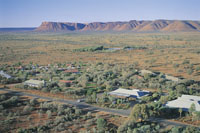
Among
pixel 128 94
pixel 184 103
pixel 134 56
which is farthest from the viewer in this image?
pixel 134 56

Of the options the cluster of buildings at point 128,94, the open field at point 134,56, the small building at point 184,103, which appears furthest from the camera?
the open field at point 134,56

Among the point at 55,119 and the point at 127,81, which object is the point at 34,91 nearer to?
the point at 55,119

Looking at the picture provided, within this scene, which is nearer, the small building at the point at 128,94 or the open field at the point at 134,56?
the small building at the point at 128,94

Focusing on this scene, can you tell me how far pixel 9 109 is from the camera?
27.3 meters

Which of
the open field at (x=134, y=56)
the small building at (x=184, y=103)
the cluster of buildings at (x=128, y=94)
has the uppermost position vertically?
the small building at (x=184, y=103)

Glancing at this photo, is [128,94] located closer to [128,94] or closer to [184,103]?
[128,94]

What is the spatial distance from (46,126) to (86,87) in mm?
16353

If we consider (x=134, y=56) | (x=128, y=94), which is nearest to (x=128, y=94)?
(x=128, y=94)

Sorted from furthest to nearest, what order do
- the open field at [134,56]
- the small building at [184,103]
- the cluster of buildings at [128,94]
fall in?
the open field at [134,56] < the cluster of buildings at [128,94] < the small building at [184,103]

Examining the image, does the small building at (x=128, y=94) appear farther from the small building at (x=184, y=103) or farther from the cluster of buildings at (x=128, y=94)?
the small building at (x=184, y=103)

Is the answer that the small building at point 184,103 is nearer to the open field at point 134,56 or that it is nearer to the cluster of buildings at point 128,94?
the cluster of buildings at point 128,94

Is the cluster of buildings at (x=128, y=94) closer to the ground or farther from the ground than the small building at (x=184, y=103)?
closer to the ground

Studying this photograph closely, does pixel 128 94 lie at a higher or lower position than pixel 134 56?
higher

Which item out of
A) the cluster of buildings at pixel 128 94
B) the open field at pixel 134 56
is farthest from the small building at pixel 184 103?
the open field at pixel 134 56
